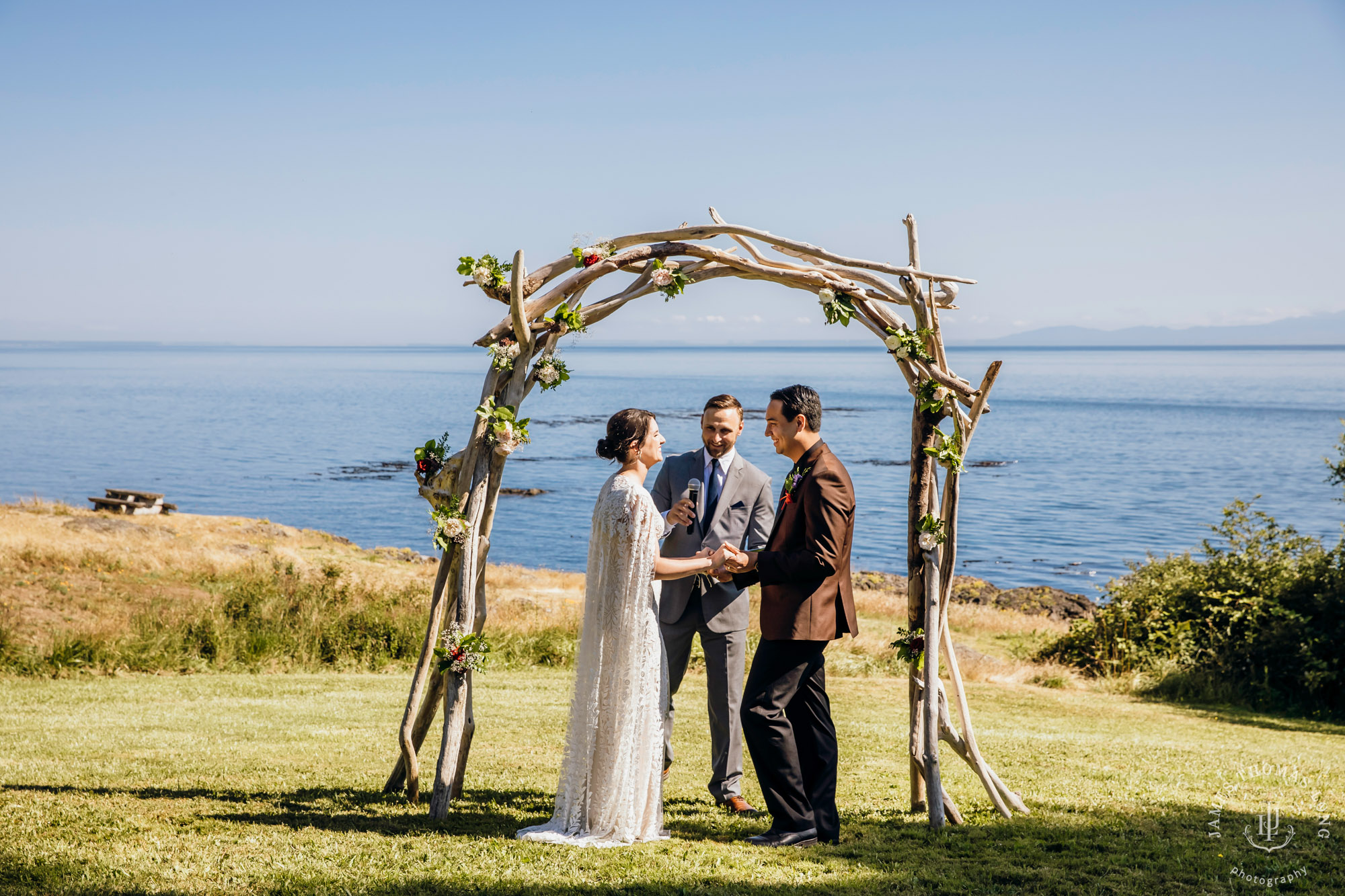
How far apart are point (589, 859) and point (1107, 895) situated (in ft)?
8.09

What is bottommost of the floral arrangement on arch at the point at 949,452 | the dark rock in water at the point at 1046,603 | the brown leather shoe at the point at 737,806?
the dark rock in water at the point at 1046,603

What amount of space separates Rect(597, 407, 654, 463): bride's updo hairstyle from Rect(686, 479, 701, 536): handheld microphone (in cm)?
50

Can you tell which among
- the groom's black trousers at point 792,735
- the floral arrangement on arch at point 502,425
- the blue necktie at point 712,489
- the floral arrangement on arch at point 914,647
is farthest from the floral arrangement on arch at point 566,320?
the floral arrangement on arch at point 914,647

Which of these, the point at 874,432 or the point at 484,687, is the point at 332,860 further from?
the point at 874,432

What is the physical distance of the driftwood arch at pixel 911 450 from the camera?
18.8ft

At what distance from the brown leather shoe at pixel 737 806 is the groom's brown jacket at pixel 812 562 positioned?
1381mm

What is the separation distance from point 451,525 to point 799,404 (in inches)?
83.2

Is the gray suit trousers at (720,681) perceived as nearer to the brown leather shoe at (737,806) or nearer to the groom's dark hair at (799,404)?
the brown leather shoe at (737,806)

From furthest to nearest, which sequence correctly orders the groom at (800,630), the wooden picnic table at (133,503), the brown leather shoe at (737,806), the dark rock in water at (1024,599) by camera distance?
the wooden picnic table at (133,503) → the dark rock in water at (1024,599) → the brown leather shoe at (737,806) → the groom at (800,630)

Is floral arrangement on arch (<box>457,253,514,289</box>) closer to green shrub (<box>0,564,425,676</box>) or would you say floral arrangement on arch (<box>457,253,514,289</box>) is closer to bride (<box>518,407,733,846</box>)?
bride (<box>518,407,733,846</box>)

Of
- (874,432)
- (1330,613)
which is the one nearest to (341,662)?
(1330,613)

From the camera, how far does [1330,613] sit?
12898 mm

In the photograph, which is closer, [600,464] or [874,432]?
[600,464]

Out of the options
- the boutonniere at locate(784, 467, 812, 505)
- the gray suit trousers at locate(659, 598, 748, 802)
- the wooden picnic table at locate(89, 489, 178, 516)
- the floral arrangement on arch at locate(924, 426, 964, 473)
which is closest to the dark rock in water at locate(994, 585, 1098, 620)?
the gray suit trousers at locate(659, 598, 748, 802)
